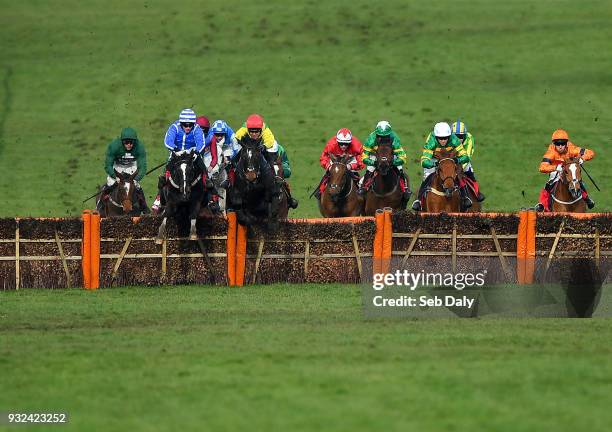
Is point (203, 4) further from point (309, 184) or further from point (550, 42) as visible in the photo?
point (309, 184)

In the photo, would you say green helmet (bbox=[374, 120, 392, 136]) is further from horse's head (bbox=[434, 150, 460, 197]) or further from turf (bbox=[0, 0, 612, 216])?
turf (bbox=[0, 0, 612, 216])

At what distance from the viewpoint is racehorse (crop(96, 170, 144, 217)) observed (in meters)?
24.1

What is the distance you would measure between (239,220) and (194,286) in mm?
1221

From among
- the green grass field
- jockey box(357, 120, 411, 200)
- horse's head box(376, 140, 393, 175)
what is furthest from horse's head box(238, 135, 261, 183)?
jockey box(357, 120, 411, 200)

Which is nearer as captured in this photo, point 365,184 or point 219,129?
point 365,184

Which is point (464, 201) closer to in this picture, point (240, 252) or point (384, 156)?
point (384, 156)

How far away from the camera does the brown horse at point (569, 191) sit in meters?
24.5

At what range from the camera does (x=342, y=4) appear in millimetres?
52406

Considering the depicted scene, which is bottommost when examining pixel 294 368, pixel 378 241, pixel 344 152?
pixel 294 368

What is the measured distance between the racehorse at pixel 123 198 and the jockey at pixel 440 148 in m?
4.85

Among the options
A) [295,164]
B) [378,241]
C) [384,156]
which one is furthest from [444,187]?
[295,164]

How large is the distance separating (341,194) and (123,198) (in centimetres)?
377

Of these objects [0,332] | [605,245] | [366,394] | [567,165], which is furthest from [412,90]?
[366,394]

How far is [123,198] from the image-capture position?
79.3 ft
